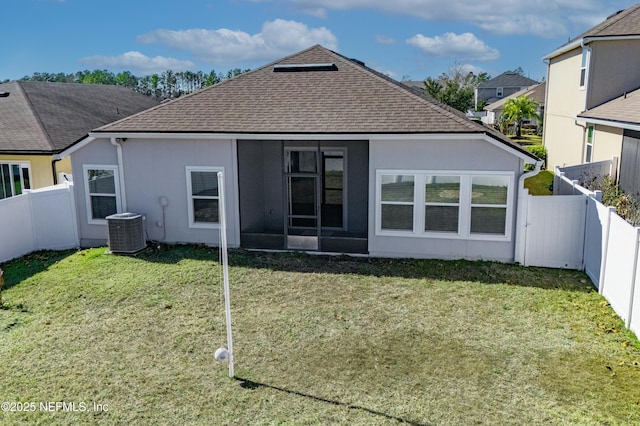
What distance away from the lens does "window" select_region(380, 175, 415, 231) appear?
11594mm

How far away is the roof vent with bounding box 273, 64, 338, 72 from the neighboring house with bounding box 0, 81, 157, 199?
673 centimetres

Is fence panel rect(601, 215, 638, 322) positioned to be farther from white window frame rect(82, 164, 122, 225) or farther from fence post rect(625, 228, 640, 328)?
white window frame rect(82, 164, 122, 225)

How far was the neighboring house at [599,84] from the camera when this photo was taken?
54.6 ft

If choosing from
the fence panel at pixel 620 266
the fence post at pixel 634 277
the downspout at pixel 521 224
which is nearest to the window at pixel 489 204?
the downspout at pixel 521 224

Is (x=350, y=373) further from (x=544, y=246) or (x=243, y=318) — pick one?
(x=544, y=246)

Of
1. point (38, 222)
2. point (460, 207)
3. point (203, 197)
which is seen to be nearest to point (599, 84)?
point (460, 207)

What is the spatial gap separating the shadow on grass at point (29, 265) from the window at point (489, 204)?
9789mm

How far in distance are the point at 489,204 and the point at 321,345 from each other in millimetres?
5543

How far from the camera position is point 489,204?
36.7 ft

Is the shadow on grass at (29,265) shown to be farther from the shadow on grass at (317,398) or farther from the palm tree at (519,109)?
the palm tree at (519,109)

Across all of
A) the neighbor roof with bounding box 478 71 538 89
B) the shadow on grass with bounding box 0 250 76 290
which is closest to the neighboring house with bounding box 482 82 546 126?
the neighbor roof with bounding box 478 71 538 89

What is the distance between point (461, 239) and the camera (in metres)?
11.4

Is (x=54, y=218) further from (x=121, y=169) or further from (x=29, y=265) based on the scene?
(x=121, y=169)

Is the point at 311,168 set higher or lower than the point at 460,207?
higher
